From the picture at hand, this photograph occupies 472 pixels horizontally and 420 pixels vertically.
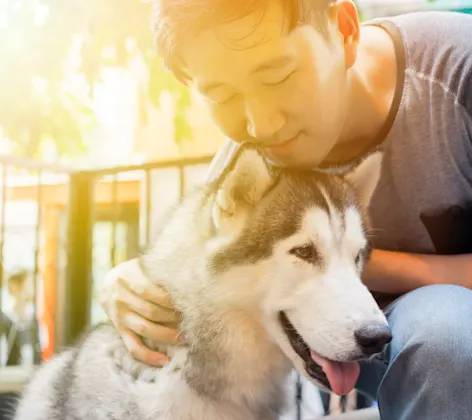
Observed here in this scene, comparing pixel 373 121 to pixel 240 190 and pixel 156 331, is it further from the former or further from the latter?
pixel 156 331

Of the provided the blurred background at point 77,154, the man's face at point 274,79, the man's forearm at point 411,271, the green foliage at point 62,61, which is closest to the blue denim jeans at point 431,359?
the man's forearm at point 411,271

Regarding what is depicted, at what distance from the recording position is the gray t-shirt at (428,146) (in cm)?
98

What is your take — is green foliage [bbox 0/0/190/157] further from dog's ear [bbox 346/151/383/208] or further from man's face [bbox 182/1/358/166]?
dog's ear [bbox 346/151/383/208]

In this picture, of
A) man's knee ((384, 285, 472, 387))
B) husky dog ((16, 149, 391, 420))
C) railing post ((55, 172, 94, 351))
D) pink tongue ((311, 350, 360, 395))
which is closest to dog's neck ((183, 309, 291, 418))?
husky dog ((16, 149, 391, 420))

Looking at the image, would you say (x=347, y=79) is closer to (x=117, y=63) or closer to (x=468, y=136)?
(x=468, y=136)

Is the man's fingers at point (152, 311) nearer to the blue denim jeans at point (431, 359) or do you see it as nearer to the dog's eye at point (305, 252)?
the dog's eye at point (305, 252)

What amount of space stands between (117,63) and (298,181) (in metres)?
0.64

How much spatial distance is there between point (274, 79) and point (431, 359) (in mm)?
515

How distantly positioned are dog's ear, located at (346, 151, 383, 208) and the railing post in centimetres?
69

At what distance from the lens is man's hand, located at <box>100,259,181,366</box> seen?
929 millimetres

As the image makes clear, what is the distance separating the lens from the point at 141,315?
0.95 metres

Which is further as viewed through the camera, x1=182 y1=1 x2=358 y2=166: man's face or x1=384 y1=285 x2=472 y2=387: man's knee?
x1=182 y1=1 x2=358 y2=166: man's face

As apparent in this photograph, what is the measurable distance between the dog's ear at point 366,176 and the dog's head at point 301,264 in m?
0.05

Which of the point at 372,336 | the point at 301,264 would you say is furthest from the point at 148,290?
the point at 372,336
